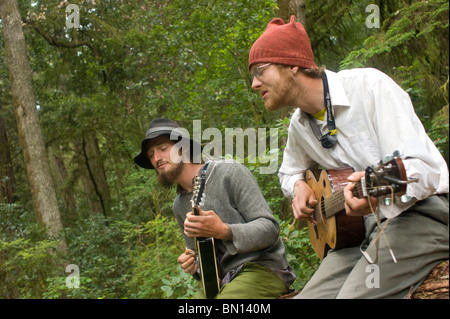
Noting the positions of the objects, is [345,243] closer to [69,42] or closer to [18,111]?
[18,111]

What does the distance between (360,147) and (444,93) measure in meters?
4.96

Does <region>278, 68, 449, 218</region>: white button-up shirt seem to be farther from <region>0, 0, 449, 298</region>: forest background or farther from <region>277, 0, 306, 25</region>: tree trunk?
<region>277, 0, 306, 25</region>: tree trunk

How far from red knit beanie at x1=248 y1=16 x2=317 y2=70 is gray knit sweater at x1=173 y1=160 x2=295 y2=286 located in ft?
2.95

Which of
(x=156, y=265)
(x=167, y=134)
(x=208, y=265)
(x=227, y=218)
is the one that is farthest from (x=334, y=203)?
(x=156, y=265)

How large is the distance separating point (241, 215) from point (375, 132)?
1.27 metres

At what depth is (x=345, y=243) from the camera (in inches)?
115

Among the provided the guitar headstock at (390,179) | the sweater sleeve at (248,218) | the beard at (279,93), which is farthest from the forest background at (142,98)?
the guitar headstock at (390,179)

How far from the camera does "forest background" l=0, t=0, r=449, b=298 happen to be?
23.1ft

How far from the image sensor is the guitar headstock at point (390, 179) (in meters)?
2.06

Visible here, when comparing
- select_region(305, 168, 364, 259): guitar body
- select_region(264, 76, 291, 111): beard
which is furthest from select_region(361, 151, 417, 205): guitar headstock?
select_region(264, 76, 291, 111): beard

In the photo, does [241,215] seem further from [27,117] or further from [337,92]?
[27,117]

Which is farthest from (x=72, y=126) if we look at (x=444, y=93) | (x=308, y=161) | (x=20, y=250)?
(x=308, y=161)

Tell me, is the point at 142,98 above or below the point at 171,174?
above

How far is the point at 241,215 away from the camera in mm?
3508
